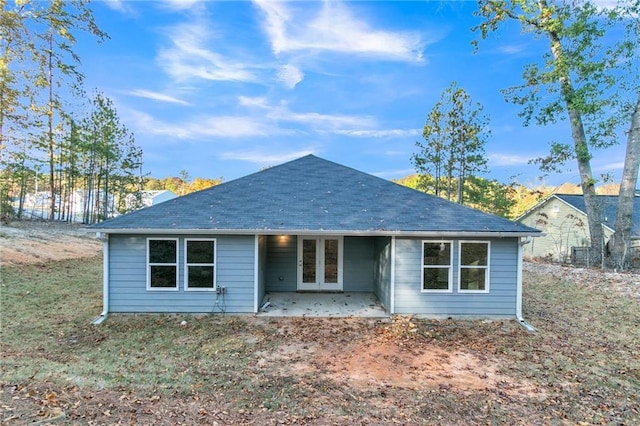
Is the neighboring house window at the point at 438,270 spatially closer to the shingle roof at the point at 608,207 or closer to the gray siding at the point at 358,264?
the gray siding at the point at 358,264

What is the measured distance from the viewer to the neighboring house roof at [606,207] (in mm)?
18656

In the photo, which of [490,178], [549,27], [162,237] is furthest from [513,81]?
[162,237]

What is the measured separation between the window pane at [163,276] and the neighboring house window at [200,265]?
0.33 m

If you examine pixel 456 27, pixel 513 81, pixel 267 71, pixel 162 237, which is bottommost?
pixel 162 237

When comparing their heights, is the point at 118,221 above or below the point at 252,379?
above

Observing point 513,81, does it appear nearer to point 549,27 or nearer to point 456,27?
point 549,27

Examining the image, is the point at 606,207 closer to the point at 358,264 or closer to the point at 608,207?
the point at 608,207

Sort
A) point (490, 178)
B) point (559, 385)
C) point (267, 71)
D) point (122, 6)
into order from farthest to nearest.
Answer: point (490, 178) < point (267, 71) < point (122, 6) < point (559, 385)

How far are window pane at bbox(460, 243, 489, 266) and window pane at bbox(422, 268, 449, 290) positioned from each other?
0.54 metres

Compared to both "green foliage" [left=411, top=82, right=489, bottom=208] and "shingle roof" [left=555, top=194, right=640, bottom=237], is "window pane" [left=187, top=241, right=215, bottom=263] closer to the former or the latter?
"green foliage" [left=411, top=82, right=489, bottom=208]

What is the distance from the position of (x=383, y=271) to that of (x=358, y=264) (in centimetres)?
174

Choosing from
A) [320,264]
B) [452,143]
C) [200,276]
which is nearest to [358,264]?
[320,264]

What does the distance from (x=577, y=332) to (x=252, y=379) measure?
7288mm

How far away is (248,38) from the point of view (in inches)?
591
